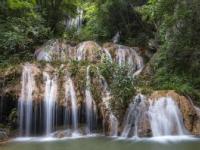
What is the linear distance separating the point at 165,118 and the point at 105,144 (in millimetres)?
2744

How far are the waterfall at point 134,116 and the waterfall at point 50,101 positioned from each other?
8.59 feet

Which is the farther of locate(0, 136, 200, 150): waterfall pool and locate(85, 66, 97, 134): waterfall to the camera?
locate(85, 66, 97, 134): waterfall

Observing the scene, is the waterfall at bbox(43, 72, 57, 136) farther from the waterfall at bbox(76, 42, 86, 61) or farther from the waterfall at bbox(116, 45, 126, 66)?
the waterfall at bbox(116, 45, 126, 66)

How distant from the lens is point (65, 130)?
43.2 feet

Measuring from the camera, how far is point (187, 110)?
1291 cm

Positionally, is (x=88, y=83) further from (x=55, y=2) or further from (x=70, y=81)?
(x=55, y=2)

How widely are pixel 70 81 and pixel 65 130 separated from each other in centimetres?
203

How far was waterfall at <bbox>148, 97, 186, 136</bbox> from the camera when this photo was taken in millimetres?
12555

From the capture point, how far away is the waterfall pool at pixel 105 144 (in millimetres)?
10469

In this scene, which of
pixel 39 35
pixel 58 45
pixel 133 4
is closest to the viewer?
pixel 58 45

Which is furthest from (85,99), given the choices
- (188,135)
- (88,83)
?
(188,135)

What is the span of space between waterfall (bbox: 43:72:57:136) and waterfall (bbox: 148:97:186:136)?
3.46 m

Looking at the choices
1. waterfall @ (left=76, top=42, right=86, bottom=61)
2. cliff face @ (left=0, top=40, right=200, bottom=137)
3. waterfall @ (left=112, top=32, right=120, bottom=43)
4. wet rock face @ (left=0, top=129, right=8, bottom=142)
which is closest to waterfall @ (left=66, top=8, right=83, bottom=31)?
waterfall @ (left=112, top=32, right=120, bottom=43)

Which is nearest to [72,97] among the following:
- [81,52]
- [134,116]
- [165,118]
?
[134,116]
